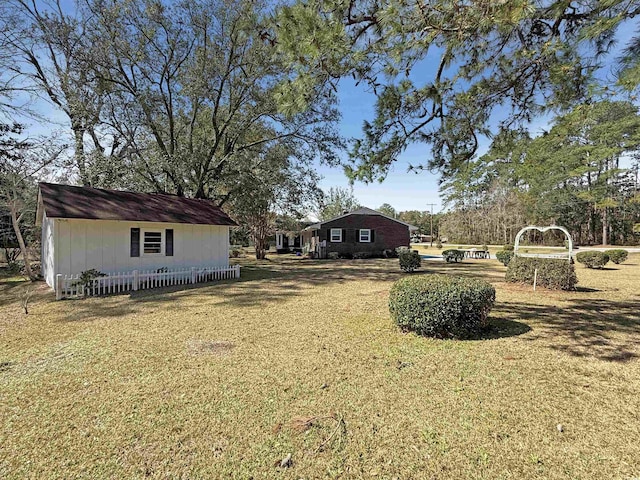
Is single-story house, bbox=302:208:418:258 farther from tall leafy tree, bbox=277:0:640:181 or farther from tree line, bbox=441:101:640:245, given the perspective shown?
tall leafy tree, bbox=277:0:640:181

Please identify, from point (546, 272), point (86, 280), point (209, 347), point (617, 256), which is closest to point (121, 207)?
point (86, 280)

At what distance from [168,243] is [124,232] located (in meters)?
1.57

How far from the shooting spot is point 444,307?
5176mm

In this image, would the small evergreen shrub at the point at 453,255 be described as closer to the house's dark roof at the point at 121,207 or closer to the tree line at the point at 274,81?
the tree line at the point at 274,81

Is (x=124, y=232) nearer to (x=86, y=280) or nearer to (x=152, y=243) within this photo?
(x=152, y=243)

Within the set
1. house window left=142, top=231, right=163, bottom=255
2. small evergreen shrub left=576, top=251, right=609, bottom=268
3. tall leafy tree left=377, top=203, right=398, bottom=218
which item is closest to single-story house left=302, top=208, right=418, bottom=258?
small evergreen shrub left=576, top=251, right=609, bottom=268

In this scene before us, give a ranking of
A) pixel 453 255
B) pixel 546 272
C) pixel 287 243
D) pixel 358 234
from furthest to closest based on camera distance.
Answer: pixel 287 243 → pixel 358 234 → pixel 453 255 → pixel 546 272

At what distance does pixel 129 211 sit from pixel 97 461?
35.4ft

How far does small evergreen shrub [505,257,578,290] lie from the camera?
9695 mm

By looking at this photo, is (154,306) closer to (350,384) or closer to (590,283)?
(350,384)

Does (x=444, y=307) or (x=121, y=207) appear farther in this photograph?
(x=121, y=207)

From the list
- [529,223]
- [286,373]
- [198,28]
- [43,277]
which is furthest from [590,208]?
[43,277]

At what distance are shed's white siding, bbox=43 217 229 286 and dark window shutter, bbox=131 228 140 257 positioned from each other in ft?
0.43

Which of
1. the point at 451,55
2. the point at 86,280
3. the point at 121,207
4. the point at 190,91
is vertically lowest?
the point at 86,280
